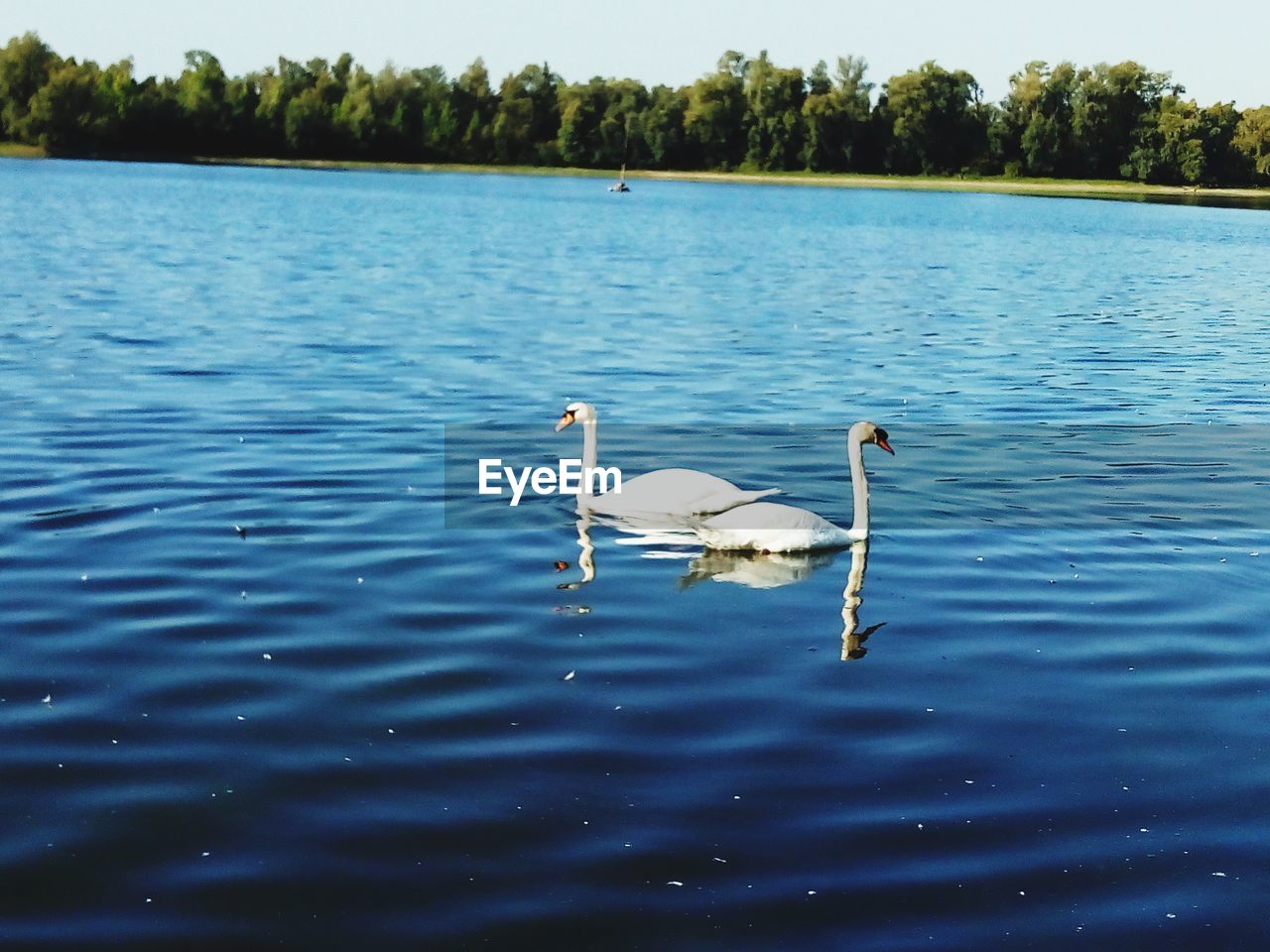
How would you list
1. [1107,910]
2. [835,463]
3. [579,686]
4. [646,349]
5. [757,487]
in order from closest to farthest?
[1107,910] → [579,686] → [757,487] → [835,463] → [646,349]

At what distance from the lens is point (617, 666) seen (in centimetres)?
1077

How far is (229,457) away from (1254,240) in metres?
71.2

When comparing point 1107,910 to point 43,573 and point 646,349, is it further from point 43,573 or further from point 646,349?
point 646,349

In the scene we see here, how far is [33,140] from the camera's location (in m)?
184

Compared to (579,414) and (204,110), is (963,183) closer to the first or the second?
(204,110)

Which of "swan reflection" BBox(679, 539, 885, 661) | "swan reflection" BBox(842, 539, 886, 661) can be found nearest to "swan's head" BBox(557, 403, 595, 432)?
"swan reflection" BBox(679, 539, 885, 661)

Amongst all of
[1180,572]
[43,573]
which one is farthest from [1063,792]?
[43,573]

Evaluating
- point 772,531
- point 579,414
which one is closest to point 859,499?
point 772,531

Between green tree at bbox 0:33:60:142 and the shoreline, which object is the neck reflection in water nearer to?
the shoreline
